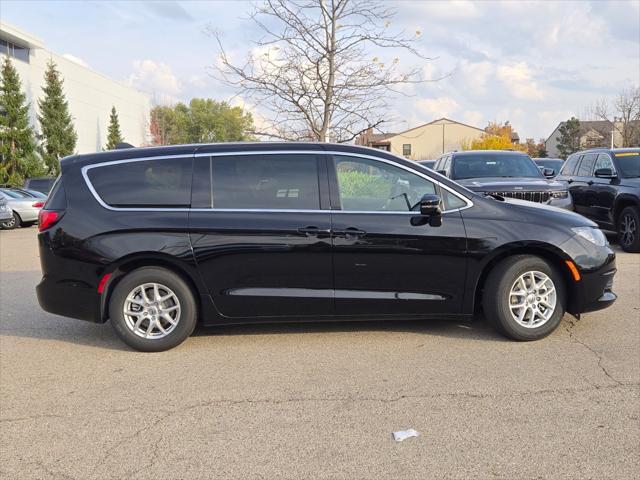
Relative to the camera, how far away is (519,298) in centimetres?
516

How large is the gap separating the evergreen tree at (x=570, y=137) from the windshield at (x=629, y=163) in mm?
59197

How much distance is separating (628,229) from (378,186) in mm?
6946

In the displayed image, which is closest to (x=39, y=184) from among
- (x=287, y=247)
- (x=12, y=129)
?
(x=12, y=129)

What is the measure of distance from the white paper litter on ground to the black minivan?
1.72 metres

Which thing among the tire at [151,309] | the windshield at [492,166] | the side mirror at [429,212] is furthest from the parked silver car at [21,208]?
the side mirror at [429,212]

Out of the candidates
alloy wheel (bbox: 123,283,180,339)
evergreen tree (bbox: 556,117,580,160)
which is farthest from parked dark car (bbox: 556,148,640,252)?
evergreen tree (bbox: 556,117,580,160)

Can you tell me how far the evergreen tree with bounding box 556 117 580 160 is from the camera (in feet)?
216

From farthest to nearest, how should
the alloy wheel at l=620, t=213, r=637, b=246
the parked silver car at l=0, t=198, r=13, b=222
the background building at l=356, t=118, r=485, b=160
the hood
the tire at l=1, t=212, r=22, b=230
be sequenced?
the background building at l=356, t=118, r=485, b=160
the tire at l=1, t=212, r=22, b=230
the parked silver car at l=0, t=198, r=13, b=222
the alloy wheel at l=620, t=213, r=637, b=246
the hood

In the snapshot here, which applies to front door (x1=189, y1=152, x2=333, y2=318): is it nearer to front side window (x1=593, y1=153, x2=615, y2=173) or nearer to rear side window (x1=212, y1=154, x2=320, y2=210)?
rear side window (x1=212, y1=154, x2=320, y2=210)

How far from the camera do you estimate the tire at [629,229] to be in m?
9.91

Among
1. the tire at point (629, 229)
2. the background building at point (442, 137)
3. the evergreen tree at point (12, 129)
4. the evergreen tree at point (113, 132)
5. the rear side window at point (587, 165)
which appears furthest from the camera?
the background building at point (442, 137)

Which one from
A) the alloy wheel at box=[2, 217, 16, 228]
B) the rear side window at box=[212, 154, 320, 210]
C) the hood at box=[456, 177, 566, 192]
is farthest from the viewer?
the alloy wheel at box=[2, 217, 16, 228]

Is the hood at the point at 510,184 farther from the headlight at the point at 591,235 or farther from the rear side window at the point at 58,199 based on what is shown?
the rear side window at the point at 58,199

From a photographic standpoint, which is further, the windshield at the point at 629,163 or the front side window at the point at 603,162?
the front side window at the point at 603,162
